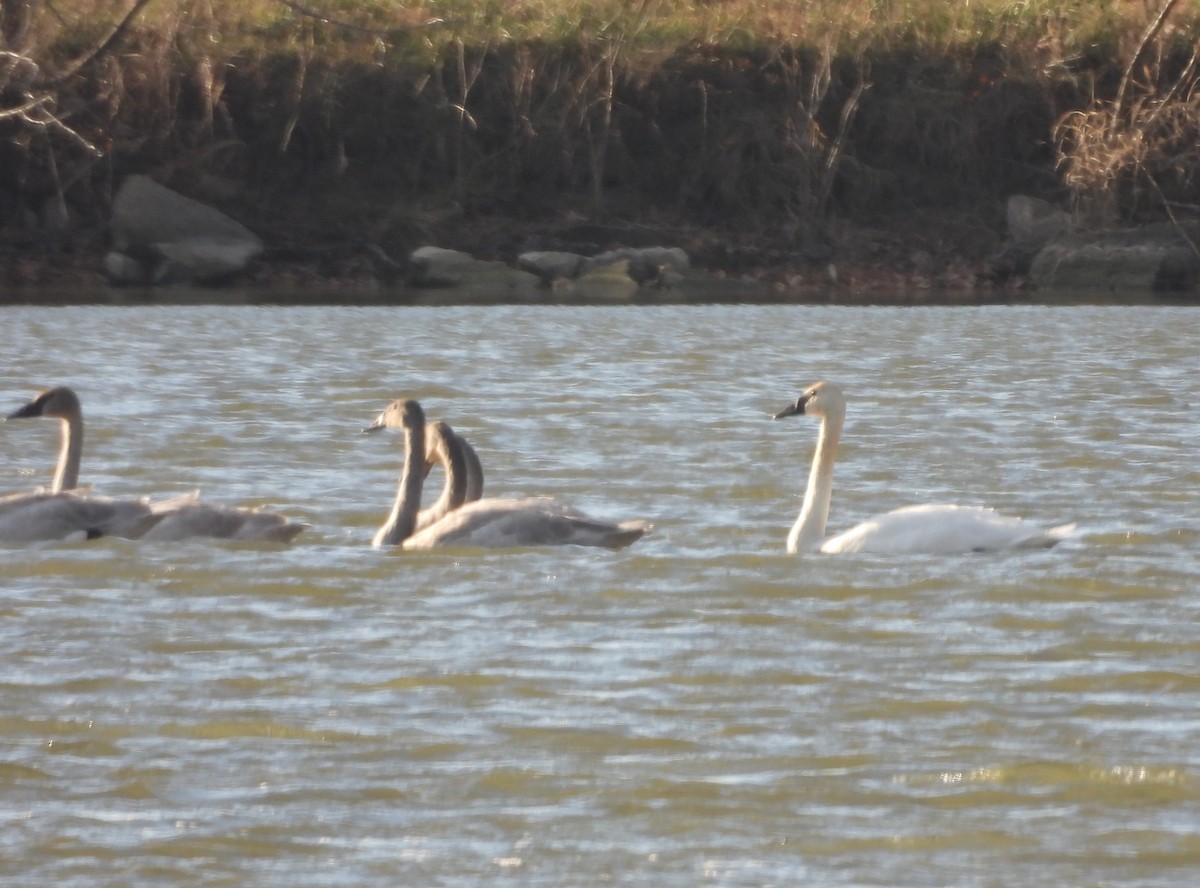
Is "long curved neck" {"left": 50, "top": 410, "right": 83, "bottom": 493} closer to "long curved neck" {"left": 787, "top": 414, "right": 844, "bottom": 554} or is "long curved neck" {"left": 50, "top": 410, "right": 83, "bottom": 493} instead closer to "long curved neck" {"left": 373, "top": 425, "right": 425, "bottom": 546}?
"long curved neck" {"left": 373, "top": 425, "right": 425, "bottom": 546}

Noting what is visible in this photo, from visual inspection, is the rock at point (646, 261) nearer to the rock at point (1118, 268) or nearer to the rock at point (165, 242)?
the rock at point (165, 242)

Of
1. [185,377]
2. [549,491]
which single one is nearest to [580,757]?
[549,491]

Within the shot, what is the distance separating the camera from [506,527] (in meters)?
7.99

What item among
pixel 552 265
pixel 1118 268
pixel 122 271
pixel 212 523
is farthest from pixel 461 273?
pixel 212 523

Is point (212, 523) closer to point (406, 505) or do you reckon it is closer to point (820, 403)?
point (406, 505)

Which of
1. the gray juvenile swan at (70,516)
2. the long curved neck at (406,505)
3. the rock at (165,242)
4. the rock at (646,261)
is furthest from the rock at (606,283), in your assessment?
the gray juvenile swan at (70,516)

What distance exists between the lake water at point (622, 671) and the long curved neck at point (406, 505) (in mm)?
158

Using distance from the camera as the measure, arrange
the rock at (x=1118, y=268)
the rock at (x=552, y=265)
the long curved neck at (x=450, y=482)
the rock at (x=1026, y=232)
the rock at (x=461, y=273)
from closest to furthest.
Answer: the long curved neck at (x=450, y=482) < the rock at (x=461, y=273) < the rock at (x=552, y=265) < the rock at (x=1118, y=268) < the rock at (x=1026, y=232)

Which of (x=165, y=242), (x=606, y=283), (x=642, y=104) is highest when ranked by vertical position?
(x=642, y=104)

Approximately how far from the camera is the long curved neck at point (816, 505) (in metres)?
8.06

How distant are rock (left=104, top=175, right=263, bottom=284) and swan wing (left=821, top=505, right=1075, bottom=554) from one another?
17.1m

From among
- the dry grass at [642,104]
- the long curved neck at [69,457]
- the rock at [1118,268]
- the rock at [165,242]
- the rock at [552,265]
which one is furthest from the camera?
the dry grass at [642,104]

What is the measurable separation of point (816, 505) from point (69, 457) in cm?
313

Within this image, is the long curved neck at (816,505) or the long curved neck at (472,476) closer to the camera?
the long curved neck at (816,505)
